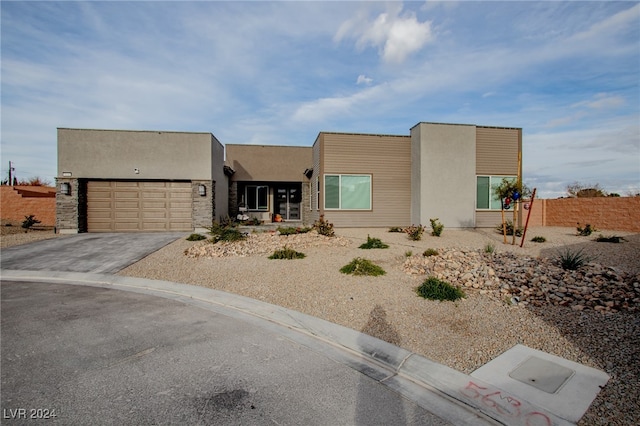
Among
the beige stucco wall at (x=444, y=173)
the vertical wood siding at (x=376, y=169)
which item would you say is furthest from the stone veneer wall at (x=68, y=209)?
the beige stucco wall at (x=444, y=173)

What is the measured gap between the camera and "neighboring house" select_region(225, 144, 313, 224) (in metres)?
20.8

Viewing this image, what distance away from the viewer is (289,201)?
2225 centimetres

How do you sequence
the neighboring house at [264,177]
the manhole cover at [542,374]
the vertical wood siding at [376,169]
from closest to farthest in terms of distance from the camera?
1. the manhole cover at [542,374]
2. the vertical wood siding at [376,169]
3. the neighboring house at [264,177]

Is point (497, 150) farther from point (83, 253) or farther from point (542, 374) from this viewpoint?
point (83, 253)

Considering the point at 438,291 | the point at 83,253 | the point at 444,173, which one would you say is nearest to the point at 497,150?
the point at 444,173

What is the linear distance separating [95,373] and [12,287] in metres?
5.65

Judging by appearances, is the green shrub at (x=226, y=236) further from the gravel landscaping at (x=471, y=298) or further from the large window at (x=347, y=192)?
the large window at (x=347, y=192)

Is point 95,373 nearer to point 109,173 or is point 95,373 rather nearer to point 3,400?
point 3,400

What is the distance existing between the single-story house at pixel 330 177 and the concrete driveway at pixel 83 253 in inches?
82.7

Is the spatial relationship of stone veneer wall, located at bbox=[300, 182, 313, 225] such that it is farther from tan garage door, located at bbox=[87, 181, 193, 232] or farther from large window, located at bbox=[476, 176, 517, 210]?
large window, located at bbox=[476, 176, 517, 210]

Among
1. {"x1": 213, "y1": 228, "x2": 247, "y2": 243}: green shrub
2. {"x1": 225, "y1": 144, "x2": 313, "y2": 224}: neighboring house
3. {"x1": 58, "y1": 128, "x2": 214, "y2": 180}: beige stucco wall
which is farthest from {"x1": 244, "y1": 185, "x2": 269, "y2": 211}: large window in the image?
{"x1": 213, "y1": 228, "x2": 247, "y2": 243}: green shrub

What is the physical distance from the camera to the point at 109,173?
14727 mm

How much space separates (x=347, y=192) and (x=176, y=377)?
13011 millimetres

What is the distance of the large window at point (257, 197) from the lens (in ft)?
71.1
